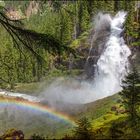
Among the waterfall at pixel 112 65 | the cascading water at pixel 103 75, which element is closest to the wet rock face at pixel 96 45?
the cascading water at pixel 103 75

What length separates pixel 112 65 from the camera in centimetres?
7819

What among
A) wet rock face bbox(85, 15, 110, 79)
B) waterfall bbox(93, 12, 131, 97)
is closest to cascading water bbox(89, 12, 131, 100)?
waterfall bbox(93, 12, 131, 97)

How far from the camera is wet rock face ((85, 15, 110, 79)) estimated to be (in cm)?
8112

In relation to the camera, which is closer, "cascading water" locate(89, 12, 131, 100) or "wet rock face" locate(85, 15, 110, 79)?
"cascading water" locate(89, 12, 131, 100)

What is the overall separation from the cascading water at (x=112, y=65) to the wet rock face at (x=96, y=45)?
48.3 inches

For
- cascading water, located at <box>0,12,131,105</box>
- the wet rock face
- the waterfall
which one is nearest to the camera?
cascading water, located at <box>0,12,131,105</box>

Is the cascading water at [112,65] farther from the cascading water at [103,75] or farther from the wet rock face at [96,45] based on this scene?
the wet rock face at [96,45]

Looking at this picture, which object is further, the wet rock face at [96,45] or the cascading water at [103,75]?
the wet rock face at [96,45]

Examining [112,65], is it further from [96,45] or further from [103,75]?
[96,45]

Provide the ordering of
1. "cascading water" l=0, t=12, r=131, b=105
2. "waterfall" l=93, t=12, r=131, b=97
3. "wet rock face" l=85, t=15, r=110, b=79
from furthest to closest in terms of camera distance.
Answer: "wet rock face" l=85, t=15, r=110, b=79, "waterfall" l=93, t=12, r=131, b=97, "cascading water" l=0, t=12, r=131, b=105

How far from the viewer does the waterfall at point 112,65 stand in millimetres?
75125

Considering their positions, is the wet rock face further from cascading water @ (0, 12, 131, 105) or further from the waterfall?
the waterfall

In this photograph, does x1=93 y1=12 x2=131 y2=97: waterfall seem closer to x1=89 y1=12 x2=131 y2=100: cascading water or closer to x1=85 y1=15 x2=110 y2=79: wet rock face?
x1=89 y1=12 x2=131 y2=100: cascading water

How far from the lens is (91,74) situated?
79625 mm
